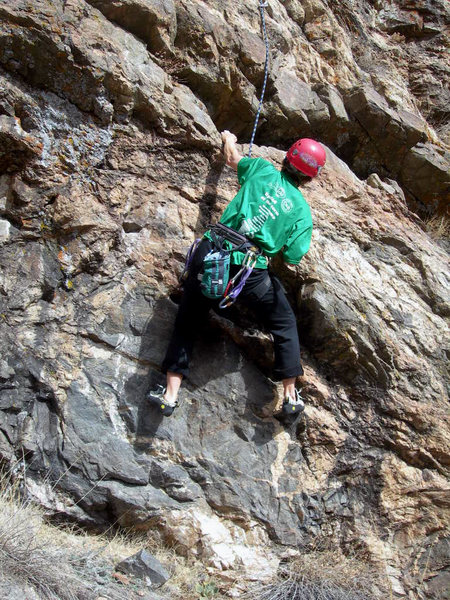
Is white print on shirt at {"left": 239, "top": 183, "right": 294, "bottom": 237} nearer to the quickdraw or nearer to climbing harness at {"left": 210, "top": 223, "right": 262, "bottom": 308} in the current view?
climbing harness at {"left": 210, "top": 223, "right": 262, "bottom": 308}

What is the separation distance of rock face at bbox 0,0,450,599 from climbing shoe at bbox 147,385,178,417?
0.62 ft

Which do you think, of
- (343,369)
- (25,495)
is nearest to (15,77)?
(25,495)

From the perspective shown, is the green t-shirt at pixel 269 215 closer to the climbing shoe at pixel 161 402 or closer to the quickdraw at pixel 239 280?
the quickdraw at pixel 239 280

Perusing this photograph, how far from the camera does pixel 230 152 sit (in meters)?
4.96

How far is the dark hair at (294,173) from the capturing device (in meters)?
4.54

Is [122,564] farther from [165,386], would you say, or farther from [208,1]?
[208,1]

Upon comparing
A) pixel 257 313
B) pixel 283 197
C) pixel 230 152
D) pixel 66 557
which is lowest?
pixel 66 557

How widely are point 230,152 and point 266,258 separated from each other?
1252 millimetres

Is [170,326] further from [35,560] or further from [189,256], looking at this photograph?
[35,560]

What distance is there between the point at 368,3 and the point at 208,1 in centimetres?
394

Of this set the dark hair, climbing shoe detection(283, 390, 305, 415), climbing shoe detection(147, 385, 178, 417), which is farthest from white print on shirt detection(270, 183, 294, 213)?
climbing shoe detection(147, 385, 178, 417)

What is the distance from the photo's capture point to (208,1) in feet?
18.8

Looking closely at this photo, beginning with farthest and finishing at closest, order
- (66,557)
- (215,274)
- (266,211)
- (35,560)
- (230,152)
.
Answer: (230,152) → (266,211) → (215,274) → (66,557) → (35,560)

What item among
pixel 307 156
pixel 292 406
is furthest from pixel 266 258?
pixel 292 406
